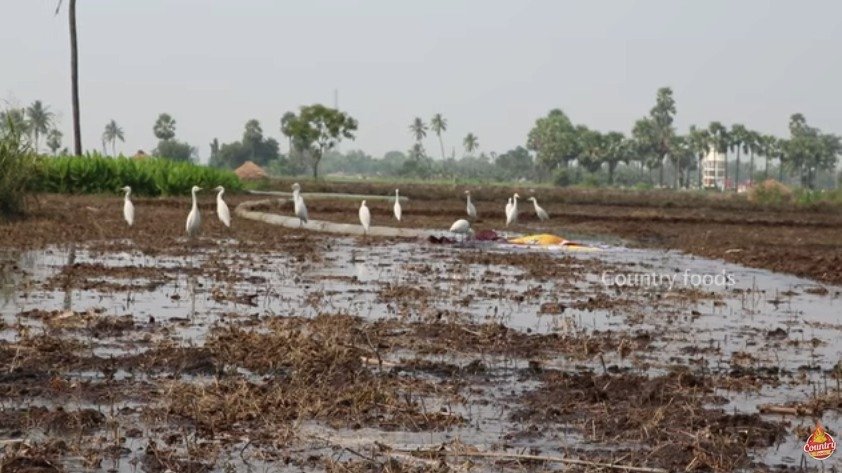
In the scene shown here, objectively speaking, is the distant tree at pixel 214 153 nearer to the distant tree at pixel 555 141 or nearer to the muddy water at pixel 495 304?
the distant tree at pixel 555 141

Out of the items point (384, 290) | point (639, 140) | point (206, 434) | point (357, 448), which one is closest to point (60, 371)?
point (206, 434)

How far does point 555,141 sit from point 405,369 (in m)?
132

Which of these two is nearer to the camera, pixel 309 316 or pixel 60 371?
pixel 60 371

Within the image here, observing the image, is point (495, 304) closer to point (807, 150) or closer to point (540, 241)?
point (540, 241)

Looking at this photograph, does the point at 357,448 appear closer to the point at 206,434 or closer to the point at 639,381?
the point at 206,434

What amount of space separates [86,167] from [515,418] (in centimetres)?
3238

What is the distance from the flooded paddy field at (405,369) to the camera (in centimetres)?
607

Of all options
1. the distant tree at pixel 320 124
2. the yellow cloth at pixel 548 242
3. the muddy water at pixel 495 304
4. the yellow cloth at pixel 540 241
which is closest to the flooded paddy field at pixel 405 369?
the muddy water at pixel 495 304

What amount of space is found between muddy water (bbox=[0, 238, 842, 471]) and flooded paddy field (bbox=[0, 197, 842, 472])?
0.04 m

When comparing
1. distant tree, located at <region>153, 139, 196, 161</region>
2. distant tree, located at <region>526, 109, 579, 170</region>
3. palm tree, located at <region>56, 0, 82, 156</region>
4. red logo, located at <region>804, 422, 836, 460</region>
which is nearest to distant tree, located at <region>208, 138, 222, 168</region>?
distant tree, located at <region>153, 139, 196, 161</region>

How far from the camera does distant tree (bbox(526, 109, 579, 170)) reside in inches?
5418

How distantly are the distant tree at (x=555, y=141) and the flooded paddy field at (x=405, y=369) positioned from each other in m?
123

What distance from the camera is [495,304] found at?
1260cm

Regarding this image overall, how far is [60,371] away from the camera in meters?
7.80
